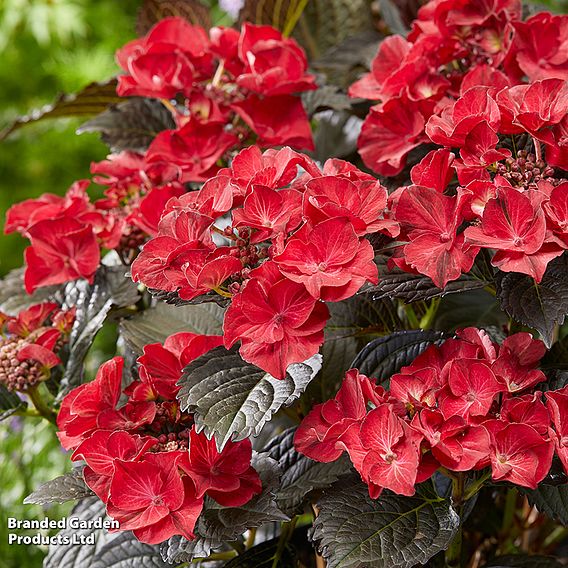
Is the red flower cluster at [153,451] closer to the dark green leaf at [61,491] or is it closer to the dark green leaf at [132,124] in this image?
the dark green leaf at [61,491]

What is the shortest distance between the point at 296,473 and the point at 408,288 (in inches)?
7.8

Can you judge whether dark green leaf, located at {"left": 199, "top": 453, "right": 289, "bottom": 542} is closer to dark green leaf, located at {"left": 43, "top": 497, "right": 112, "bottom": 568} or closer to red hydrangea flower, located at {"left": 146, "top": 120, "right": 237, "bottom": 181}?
dark green leaf, located at {"left": 43, "top": 497, "right": 112, "bottom": 568}

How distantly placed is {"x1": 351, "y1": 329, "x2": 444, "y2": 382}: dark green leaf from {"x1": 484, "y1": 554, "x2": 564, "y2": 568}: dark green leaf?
20 cm

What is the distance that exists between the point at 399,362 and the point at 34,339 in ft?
1.06

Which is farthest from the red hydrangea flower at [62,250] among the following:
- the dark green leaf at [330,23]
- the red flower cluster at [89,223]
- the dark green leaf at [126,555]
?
the dark green leaf at [330,23]

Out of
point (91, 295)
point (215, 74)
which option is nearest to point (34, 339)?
point (91, 295)

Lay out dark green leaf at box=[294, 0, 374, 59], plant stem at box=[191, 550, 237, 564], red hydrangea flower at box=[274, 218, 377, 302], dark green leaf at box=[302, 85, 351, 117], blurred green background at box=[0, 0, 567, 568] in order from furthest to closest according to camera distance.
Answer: blurred green background at box=[0, 0, 567, 568] < dark green leaf at box=[294, 0, 374, 59] < dark green leaf at box=[302, 85, 351, 117] < plant stem at box=[191, 550, 237, 564] < red hydrangea flower at box=[274, 218, 377, 302]

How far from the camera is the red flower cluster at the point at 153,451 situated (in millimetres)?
536

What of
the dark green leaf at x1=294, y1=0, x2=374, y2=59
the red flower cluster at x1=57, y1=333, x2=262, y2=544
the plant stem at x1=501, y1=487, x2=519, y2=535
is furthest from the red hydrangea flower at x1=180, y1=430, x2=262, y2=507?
the dark green leaf at x1=294, y1=0, x2=374, y2=59

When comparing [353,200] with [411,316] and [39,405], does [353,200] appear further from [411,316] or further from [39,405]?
[39,405]

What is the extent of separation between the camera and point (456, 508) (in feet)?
1.96

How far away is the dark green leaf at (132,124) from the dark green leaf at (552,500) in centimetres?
52

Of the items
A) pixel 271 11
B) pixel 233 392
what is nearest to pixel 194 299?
pixel 233 392

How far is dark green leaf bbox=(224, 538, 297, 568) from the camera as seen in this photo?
657 millimetres
